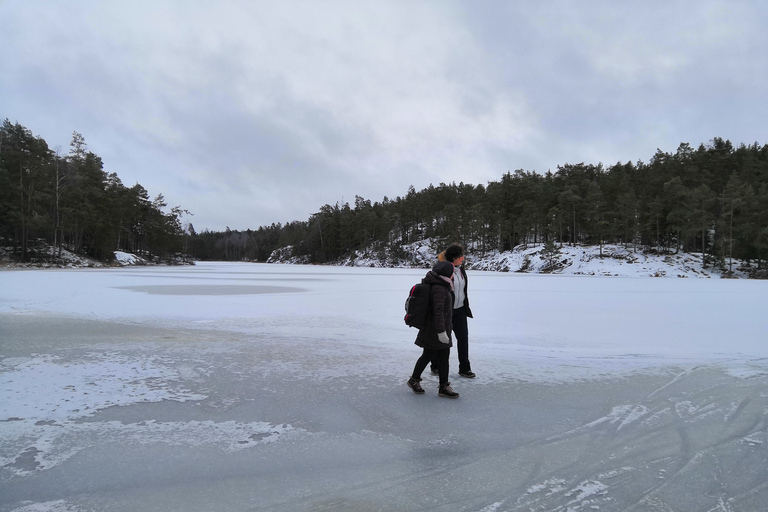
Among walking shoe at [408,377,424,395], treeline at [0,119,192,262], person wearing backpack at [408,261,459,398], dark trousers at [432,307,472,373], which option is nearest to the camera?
person wearing backpack at [408,261,459,398]

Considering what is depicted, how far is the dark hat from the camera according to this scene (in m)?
4.41

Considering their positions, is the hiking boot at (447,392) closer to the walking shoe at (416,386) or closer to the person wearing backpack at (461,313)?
the walking shoe at (416,386)

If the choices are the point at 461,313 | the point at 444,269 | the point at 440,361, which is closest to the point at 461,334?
the point at 461,313

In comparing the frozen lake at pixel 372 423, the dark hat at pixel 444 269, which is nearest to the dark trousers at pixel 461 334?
the frozen lake at pixel 372 423

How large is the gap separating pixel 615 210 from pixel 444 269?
56055mm

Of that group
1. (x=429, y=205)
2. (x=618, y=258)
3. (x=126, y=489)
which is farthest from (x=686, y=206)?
(x=126, y=489)

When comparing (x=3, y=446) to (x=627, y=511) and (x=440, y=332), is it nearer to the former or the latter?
(x=440, y=332)

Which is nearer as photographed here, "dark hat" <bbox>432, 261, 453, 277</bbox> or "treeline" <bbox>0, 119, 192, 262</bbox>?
"dark hat" <bbox>432, 261, 453, 277</bbox>

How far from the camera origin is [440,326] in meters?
4.24

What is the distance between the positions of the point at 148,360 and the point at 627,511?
6002mm

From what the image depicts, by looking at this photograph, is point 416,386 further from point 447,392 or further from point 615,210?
point 615,210

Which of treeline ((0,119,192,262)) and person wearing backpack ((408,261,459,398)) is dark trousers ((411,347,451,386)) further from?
treeline ((0,119,192,262))

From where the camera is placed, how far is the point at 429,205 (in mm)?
82750

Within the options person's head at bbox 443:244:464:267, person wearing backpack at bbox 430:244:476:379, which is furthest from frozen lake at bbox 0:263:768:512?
person's head at bbox 443:244:464:267
